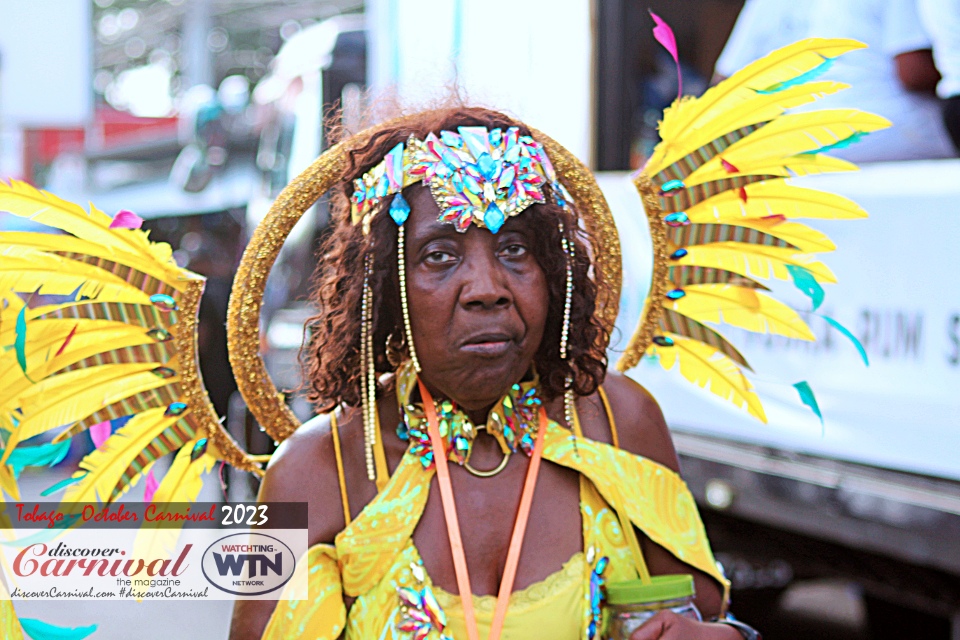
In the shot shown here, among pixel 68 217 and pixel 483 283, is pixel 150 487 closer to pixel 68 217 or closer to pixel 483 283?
pixel 68 217

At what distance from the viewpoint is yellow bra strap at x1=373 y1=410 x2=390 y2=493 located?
1.74 meters

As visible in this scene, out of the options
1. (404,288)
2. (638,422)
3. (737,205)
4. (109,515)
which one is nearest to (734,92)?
(737,205)

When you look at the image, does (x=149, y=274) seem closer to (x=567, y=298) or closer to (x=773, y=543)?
(x=567, y=298)

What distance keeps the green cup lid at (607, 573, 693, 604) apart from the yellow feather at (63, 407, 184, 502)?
2.84 feet

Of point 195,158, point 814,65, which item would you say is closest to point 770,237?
point 814,65

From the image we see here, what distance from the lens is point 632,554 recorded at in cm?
179

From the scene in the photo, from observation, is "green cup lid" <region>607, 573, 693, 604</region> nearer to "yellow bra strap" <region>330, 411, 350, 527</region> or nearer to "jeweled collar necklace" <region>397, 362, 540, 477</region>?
"jeweled collar necklace" <region>397, 362, 540, 477</region>

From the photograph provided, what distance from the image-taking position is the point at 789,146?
1946 mm

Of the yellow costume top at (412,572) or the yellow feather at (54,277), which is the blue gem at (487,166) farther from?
the yellow feather at (54,277)

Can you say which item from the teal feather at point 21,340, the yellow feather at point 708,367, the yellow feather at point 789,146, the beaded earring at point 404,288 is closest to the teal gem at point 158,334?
the teal feather at point 21,340

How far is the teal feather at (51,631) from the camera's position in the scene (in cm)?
172

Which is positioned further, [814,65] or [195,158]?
[195,158]

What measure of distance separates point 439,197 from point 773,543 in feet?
8.97

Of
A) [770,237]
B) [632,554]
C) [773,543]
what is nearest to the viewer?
[632,554]
